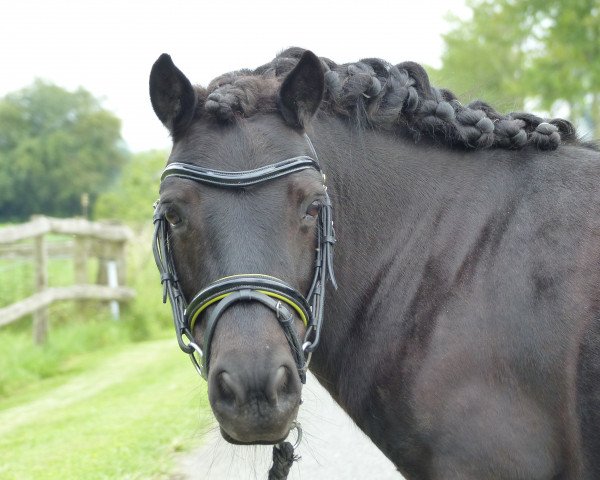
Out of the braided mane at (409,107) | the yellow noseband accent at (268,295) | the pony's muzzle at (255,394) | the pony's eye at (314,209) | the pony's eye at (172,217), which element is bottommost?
the pony's muzzle at (255,394)

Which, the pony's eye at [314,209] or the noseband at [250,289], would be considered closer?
the noseband at [250,289]

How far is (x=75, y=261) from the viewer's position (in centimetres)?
1141

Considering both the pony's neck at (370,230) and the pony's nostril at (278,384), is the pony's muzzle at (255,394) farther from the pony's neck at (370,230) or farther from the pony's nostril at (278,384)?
the pony's neck at (370,230)

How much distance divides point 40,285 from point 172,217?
27.2 ft

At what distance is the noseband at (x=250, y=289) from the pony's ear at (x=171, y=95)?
225 millimetres

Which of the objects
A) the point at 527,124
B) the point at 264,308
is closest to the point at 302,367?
the point at 264,308

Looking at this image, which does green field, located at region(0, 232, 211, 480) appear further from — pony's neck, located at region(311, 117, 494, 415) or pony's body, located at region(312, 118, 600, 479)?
pony's body, located at region(312, 118, 600, 479)

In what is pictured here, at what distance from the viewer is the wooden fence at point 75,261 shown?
377 inches

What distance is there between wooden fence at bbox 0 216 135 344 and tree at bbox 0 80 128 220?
5251 centimetres

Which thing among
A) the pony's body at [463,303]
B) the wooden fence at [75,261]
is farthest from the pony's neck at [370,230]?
the wooden fence at [75,261]

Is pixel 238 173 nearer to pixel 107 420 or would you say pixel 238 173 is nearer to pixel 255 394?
pixel 255 394

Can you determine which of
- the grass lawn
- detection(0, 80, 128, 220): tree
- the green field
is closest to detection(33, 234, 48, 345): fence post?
the green field

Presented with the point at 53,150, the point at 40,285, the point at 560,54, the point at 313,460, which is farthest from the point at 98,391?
the point at 53,150

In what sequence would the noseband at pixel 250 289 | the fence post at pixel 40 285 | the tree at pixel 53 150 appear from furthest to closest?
the tree at pixel 53 150 → the fence post at pixel 40 285 → the noseband at pixel 250 289
